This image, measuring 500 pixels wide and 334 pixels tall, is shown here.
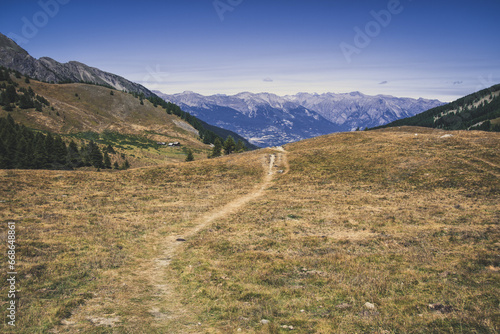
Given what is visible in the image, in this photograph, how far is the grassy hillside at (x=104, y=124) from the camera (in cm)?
12429

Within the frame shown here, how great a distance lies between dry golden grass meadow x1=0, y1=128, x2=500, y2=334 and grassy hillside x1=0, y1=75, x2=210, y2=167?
93279 mm

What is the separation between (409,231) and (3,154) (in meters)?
93.3

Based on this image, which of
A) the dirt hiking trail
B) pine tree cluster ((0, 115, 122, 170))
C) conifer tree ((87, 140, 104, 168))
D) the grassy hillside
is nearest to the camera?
the dirt hiking trail

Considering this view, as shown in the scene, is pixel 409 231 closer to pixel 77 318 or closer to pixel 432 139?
pixel 77 318

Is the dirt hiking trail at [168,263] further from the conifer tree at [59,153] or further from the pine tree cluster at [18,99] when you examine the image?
the pine tree cluster at [18,99]

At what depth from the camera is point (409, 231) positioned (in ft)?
64.0

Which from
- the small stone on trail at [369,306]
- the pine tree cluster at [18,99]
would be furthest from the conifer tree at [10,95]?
the small stone on trail at [369,306]

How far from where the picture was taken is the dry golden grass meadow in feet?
30.1

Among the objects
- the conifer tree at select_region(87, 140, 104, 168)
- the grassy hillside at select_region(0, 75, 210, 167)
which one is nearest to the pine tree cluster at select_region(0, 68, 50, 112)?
the grassy hillside at select_region(0, 75, 210, 167)

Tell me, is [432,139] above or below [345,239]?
above

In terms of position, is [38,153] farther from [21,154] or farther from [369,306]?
[369,306]

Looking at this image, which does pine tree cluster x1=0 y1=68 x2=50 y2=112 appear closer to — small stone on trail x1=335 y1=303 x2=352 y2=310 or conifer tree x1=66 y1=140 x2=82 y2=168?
conifer tree x1=66 y1=140 x2=82 y2=168

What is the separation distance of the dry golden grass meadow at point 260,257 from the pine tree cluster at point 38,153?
38831mm

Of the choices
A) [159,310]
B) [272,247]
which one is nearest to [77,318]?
[159,310]
